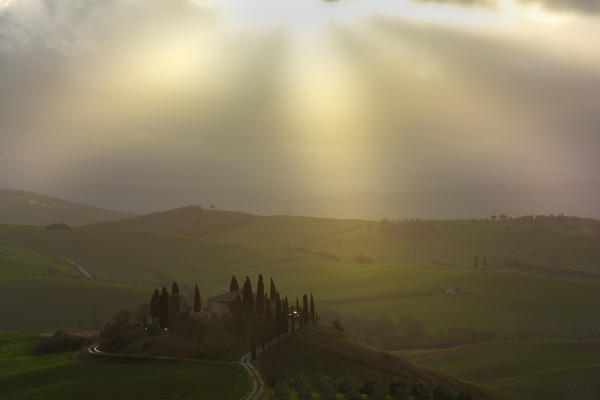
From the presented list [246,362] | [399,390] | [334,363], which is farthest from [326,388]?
[246,362]

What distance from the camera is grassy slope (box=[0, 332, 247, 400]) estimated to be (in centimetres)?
5497

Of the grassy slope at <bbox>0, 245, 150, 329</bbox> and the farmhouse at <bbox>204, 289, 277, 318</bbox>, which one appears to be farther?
the grassy slope at <bbox>0, 245, 150, 329</bbox>

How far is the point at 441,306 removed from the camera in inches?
6767

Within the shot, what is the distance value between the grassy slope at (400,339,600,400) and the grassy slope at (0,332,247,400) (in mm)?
54395

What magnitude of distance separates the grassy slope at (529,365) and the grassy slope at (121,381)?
178 feet

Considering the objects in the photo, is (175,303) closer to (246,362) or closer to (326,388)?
(246,362)

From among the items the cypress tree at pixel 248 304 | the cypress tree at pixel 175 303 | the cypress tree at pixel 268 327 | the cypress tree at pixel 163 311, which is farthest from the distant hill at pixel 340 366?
the cypress tree at pixel 175 303

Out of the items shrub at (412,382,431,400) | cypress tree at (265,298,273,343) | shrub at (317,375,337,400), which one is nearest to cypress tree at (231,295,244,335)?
cypress tree at (265,298,273,343)

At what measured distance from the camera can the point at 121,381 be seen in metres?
58.5

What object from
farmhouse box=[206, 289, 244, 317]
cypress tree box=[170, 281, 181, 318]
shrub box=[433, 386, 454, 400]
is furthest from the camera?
farmhouse box=[206, 289, 244, 317]

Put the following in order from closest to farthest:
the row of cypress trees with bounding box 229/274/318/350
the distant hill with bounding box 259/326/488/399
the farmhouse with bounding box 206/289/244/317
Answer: the distant hill with bounding box 259/326/488/399 → the row of cypress trees with bounding box 229/274/318/350 → the farmhouse with bounding box 206/289/244/317

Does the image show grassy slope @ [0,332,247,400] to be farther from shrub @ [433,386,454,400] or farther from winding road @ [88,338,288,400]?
shrub @ [433,386,454,400]

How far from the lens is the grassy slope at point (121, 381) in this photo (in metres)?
55.0

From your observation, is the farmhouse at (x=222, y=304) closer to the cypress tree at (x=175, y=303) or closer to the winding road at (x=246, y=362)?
the cypress tree at (x=175, y=303)
